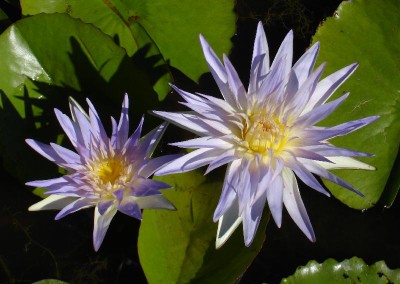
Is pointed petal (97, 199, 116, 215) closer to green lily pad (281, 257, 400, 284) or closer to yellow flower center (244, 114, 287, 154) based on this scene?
yellow flower center (244, 114, 287, 154)

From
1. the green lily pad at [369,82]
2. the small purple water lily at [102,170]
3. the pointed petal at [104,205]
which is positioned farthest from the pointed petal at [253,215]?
the green lily pad at [369,82]

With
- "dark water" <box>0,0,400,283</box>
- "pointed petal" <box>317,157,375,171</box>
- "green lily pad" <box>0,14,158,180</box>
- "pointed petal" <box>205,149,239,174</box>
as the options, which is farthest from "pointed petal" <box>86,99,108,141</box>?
"pointed petal" <box>317,157,375,171</box>

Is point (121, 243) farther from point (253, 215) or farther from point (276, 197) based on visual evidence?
point (276, 197)

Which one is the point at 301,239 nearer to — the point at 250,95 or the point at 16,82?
the point at 250,95

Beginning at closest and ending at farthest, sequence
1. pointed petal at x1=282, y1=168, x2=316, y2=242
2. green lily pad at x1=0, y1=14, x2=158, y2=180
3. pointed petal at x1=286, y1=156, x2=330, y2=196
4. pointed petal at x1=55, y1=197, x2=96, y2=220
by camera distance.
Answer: pointed petal at x1=286, y1=156, x2=330, y2=196, pointed petal at x1=282, y1=168, x2=316, y2=242, pointed petal at x1=55, y1=197, x2=96, y2=220, green lily pad at x1=0, y1=14, x2=158, y2=180

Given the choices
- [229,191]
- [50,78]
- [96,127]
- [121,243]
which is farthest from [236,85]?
[121,243]

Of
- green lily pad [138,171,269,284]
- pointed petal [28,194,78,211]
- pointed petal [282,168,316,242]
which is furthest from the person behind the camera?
green lily pad [138,171,269,284]

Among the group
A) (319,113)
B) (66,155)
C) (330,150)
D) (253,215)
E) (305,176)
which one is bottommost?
(66,155)

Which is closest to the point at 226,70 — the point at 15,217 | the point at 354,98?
the point at 354,98
